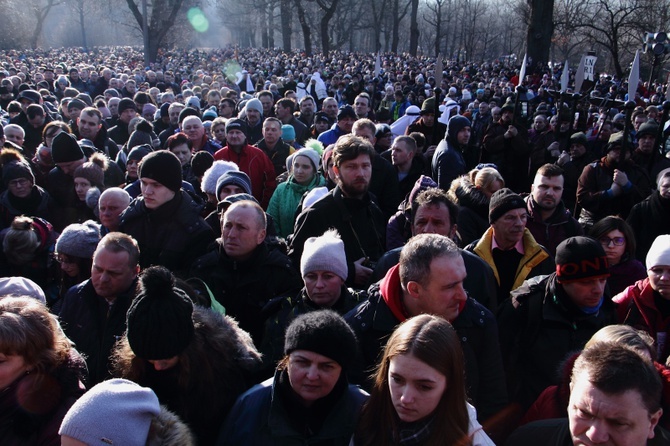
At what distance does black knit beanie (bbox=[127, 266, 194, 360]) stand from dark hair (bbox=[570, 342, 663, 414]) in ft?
5.20

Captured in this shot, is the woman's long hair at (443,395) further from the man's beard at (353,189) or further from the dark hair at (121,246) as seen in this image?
the man's beard at (353,189)

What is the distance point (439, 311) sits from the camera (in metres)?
2.61

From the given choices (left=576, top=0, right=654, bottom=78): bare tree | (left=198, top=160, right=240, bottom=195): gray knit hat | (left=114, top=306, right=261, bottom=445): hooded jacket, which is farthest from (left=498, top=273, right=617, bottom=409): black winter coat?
(left=576, top=0, right=654, bottom=78): bare tree

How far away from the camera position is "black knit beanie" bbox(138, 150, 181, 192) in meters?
3.86

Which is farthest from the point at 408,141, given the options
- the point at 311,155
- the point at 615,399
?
the point at 615,399

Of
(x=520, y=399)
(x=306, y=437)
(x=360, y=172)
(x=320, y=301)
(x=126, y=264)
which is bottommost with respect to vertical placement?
(x=520, y=399)

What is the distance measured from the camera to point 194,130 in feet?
24.0

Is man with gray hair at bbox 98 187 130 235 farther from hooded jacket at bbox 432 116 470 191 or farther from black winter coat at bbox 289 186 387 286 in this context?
hooded jacket at bbox 432 116 470 191

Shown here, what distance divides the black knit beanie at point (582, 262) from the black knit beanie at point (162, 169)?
258cm

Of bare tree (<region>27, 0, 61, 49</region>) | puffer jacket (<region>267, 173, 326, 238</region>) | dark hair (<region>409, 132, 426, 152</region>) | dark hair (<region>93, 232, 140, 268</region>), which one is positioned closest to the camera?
dark hair (<region>93, 232, 140, 268</region>)

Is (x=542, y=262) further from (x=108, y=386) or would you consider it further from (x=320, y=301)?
(x=108, y=386)

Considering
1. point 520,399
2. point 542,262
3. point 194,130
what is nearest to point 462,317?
point 520,399

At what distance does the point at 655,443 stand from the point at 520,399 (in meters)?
1.02

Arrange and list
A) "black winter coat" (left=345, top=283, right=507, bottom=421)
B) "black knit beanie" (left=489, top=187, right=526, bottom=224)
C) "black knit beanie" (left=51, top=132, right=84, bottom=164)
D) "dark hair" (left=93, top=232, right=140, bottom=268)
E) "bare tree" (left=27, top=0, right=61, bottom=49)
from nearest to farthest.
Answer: "black winter coat" (left=345, top=283, right=507, bottom=421), "dark hair" (left=93, top=232, right=140, bottom=268), "black knit beanie" (left=489, top=187, right=526, bottom=224), "black knit beanie" (left=51, top=132, right=84, bottom=164), "bare tree" (left=27, top=0, right=61, bottom=49)
